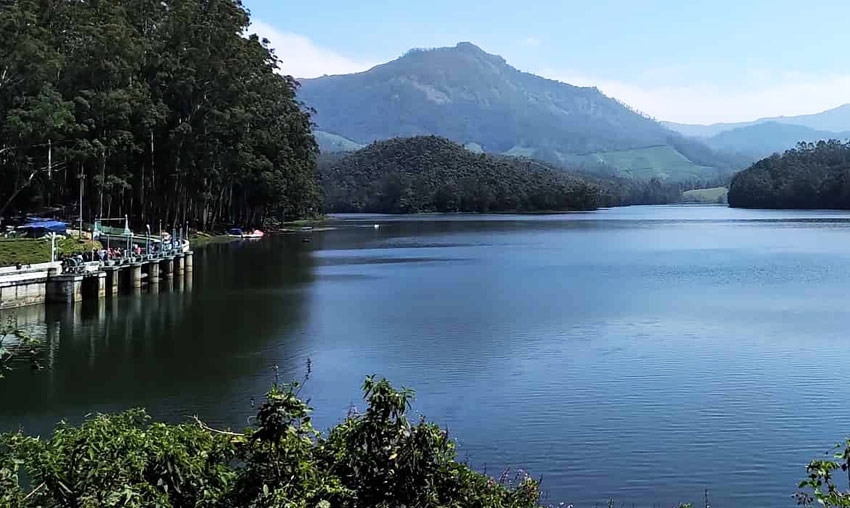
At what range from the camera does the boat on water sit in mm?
68625

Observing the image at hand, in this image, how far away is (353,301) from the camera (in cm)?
3238

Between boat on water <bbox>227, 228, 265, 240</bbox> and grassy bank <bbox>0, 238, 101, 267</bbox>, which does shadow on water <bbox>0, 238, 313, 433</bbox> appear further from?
boat on water <bbox>227, 228, 265, 240</bbox>

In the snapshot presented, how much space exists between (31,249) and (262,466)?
31258 mm

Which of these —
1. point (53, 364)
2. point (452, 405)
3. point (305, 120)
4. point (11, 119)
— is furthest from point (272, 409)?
point (305, 120)

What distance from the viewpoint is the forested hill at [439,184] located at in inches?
5945

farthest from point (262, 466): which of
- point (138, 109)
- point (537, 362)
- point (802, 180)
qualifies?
point (802, 180)

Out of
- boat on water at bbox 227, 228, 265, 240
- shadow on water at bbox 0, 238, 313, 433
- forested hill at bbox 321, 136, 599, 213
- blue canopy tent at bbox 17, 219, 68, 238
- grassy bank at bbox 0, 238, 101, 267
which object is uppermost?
forested hill at bbox 321, 136, 599, 213

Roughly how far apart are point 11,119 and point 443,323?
21.9m

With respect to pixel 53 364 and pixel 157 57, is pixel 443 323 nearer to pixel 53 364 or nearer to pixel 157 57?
pixel 53 364

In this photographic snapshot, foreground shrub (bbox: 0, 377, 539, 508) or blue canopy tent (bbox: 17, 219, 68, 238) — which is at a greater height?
blue canopy tent (bbox: 17, 219, 68, 238)

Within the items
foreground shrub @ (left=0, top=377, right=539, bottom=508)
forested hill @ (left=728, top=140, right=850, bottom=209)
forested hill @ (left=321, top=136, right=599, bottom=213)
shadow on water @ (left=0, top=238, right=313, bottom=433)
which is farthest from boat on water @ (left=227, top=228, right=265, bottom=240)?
forested hill @ (left=728, top=140, right=850, bottom=209)

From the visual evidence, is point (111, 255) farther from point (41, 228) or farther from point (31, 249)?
point (41, 228)

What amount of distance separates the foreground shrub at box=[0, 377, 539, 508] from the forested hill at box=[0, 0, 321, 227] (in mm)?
34442

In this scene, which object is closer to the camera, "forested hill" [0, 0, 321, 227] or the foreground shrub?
the foreground shrub
